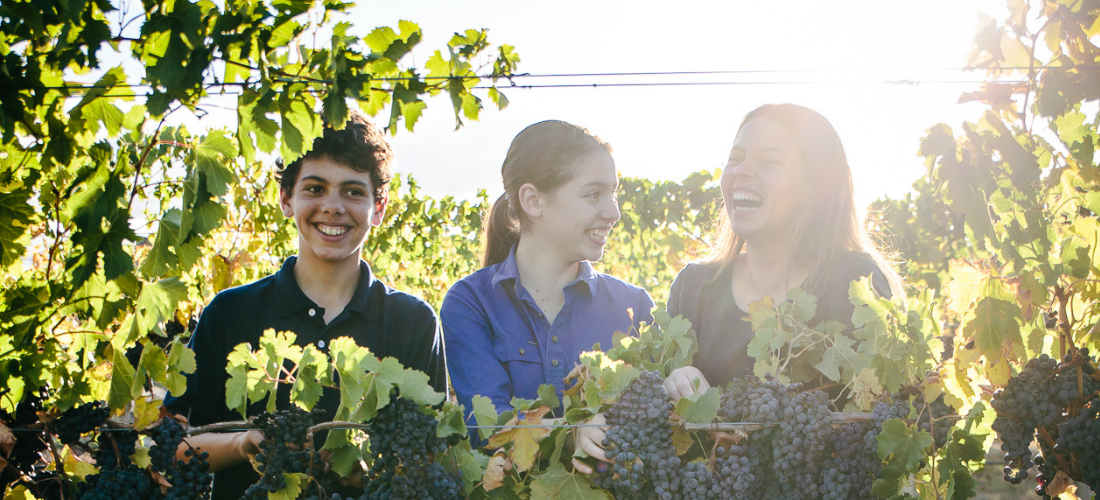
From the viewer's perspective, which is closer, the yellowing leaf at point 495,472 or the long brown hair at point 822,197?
the yellowing leaf at point 495,472

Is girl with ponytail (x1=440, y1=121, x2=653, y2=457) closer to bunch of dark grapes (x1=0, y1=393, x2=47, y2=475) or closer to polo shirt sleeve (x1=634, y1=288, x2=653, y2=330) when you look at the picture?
polo shirt sleeve (x1=634, y1=288, x2=653, y2=330)

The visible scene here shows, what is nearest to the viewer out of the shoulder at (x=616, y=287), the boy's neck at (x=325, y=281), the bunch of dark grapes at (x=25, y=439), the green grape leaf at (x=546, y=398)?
the green grape leaf at (x=546, y=398)

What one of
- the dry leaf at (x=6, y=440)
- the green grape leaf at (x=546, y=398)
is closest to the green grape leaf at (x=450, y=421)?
the green grape leaf at (x=546, y=398)

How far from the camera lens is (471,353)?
246cm

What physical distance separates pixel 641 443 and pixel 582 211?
4.35 feet

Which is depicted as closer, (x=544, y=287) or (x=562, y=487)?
(x=562, y=487)

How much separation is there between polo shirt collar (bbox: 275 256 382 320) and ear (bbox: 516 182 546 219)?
0.70 metres

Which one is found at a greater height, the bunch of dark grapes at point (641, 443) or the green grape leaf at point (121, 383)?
the green grape leaf at point (121, 383)

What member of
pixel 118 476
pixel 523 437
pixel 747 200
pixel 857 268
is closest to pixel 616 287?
pixel 747 200

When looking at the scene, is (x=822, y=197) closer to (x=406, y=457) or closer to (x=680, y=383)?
(x=680, y=383)

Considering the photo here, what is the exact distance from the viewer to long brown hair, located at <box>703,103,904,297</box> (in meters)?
2.43

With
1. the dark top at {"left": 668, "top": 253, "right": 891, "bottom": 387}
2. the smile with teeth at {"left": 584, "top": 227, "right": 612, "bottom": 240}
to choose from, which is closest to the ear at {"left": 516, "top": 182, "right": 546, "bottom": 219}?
the smile with teeth at {"left": 584, "top": 227, "right": 612, "bottom": 240}

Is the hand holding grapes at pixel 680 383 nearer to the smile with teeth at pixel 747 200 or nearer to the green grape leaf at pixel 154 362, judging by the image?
the smile with teeth at pixel 747 200

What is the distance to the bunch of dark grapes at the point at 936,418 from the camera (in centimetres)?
159
